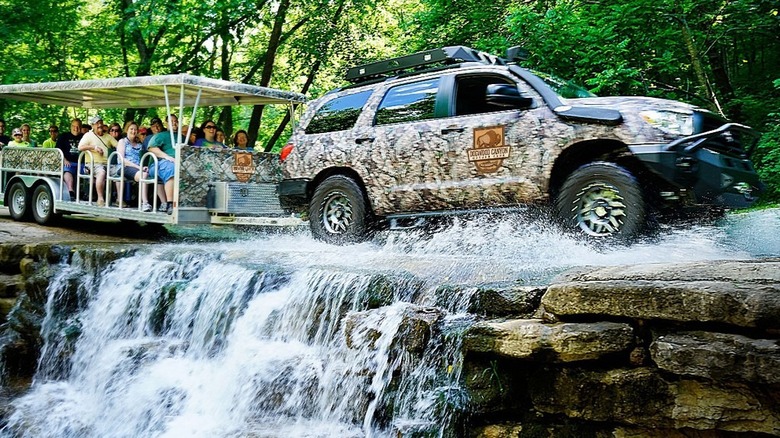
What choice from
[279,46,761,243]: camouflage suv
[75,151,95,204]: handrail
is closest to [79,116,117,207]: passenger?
[75,151,95,204]: handrail

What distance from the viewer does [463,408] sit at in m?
4.54

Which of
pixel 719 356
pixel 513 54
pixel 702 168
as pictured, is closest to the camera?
pixel 719 356

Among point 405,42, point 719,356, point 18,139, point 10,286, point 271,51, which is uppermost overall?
point 271,51

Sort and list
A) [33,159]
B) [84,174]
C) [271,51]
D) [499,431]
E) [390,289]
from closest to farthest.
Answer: [499,431]
[390,289]
[84,174]
[33,159]
[271,51]

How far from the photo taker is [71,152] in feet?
38.9

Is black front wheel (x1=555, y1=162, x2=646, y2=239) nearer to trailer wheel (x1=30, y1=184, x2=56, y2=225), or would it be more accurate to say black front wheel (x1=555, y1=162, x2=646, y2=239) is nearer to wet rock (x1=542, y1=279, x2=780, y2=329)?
wet rock (x1=542, y1=279, x2=780, y2=329)

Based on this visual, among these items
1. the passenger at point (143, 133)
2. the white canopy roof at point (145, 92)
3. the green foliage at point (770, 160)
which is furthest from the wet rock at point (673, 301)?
the passenger at point (143, 133)

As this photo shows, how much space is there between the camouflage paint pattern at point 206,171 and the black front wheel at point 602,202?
17.5 ft

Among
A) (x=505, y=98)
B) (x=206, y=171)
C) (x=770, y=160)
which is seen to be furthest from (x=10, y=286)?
(x=770, y=160)

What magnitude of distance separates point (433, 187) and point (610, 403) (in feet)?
12.3

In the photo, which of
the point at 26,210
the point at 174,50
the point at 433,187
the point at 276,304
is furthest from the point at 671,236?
the point at 174,50

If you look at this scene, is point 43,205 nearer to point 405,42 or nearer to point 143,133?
point 143,133

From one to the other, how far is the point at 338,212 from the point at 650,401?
16.5 ft

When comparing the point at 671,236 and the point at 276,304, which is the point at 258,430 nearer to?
the point at 276,304
